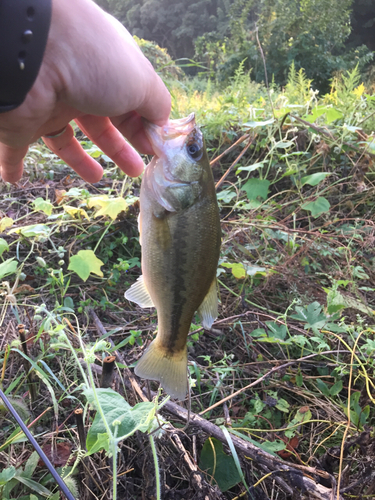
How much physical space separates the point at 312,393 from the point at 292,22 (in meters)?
18.3

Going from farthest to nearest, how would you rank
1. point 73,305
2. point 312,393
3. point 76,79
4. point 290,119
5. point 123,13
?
point 123,13, point 290,119, point 73,305, point 312,393, point 76,79

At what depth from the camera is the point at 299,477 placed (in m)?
1.36

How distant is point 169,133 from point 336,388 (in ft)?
5.96

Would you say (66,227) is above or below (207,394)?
above

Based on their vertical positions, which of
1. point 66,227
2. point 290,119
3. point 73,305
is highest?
point 290,119

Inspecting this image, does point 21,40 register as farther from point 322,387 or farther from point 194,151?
point 322,387

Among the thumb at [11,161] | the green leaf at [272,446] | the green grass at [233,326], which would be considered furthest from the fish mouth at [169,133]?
the green leaf at [272,446]

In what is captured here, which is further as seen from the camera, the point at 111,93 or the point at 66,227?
the point at 66,227

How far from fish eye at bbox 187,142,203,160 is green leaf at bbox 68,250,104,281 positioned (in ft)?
3.71

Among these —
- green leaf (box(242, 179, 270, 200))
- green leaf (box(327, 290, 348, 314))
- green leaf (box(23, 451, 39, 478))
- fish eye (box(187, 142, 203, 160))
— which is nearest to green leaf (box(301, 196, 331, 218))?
green leaf (box(242, 179, 270, 200))

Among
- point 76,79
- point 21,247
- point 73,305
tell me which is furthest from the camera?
point 21,247

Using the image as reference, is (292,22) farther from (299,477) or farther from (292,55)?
(299,477)

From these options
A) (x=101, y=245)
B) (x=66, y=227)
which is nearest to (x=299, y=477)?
(x=101, y=245)

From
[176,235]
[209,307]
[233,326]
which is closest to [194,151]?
[176,235]
